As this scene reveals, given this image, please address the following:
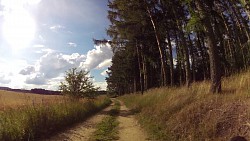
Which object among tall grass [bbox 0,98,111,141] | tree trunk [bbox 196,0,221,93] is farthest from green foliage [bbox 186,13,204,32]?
tall grass [bbox 0,98,111,141]

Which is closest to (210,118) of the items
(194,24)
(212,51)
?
(212,51)

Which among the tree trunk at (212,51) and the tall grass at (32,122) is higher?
the tree trunk at (212,51)

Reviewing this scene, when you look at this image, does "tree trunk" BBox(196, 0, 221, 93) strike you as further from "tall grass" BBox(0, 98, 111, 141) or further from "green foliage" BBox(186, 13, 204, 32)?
"tall grass" BBox(0, 98, 111, 141)

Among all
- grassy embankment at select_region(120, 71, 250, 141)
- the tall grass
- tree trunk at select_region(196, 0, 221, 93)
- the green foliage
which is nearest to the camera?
grassy embankment at select_region(120, 71, 250, 141)

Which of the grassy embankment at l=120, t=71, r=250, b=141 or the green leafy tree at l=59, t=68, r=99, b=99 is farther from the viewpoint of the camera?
the green leafy tree at l=59, t=68, r=99, b=99

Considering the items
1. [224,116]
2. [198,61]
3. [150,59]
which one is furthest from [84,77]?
[198,61]

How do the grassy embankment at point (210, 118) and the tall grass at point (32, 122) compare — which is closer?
the grassy embankment at point (210, 118)

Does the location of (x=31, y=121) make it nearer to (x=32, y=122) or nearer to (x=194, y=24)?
(x=32, y=122)

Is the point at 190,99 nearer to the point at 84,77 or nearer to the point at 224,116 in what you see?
the point at 224,116

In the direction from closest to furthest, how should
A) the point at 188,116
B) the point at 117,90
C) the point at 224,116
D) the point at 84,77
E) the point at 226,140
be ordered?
the point at 226,140 < the point at 224,116 < the point at 188,116 < the point at 84,77 < the point at 117,90

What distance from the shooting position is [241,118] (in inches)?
305

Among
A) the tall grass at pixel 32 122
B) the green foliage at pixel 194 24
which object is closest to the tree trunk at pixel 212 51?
the green foliage at pixel 194 24

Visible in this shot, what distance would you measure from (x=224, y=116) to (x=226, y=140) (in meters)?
1.04

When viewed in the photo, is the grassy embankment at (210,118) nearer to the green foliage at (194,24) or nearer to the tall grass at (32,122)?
the green foliage at (194,24)
